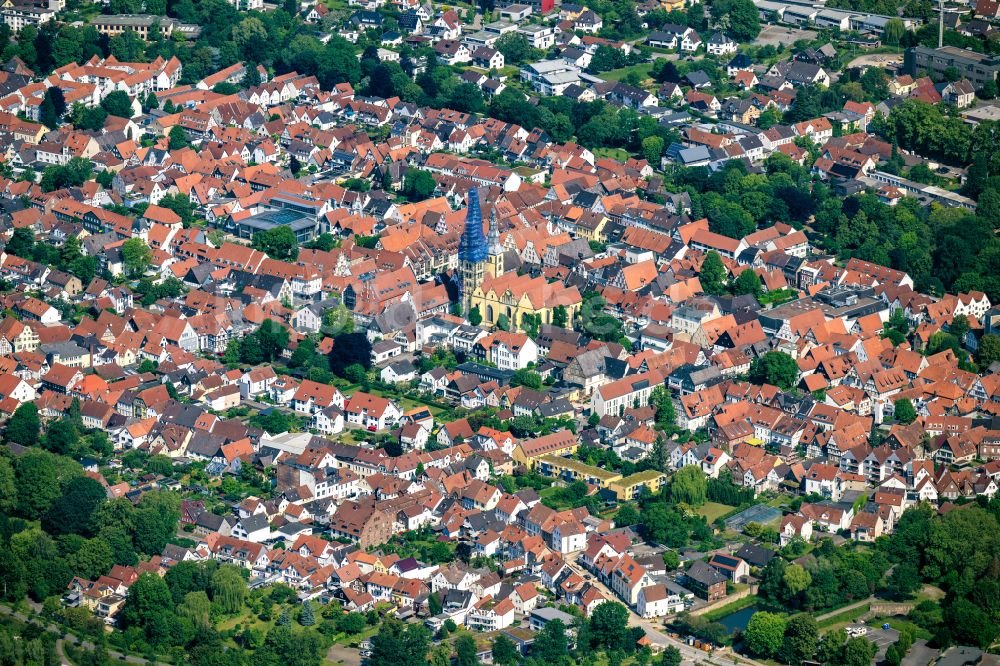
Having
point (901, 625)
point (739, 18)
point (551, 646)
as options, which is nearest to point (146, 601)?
point (551, 646)

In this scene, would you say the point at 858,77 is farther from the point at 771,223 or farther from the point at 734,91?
the point at 771,223

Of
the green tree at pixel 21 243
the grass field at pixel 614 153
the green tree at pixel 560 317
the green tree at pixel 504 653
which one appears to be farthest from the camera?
the grass field at pixel 614 153

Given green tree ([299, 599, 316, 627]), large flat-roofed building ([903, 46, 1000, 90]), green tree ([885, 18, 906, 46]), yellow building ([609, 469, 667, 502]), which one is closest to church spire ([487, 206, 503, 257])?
yellow building ([609, 469, 667, 502])

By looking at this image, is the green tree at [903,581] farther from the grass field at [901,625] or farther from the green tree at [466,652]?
the green tree at [466,652]

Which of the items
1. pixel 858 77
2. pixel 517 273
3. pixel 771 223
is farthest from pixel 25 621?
pixel 858 77

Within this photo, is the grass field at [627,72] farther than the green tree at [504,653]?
Yes

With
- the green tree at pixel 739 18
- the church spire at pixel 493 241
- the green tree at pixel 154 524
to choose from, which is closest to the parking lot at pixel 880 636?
the green tree at pixel 154 524

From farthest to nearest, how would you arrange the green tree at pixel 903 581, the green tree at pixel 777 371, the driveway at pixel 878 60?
the driveway at pixel 878 60 → the green tree at pixel 777 371 → the green tree at pixel 903 581

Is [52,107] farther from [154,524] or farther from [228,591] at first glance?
[228,591]
